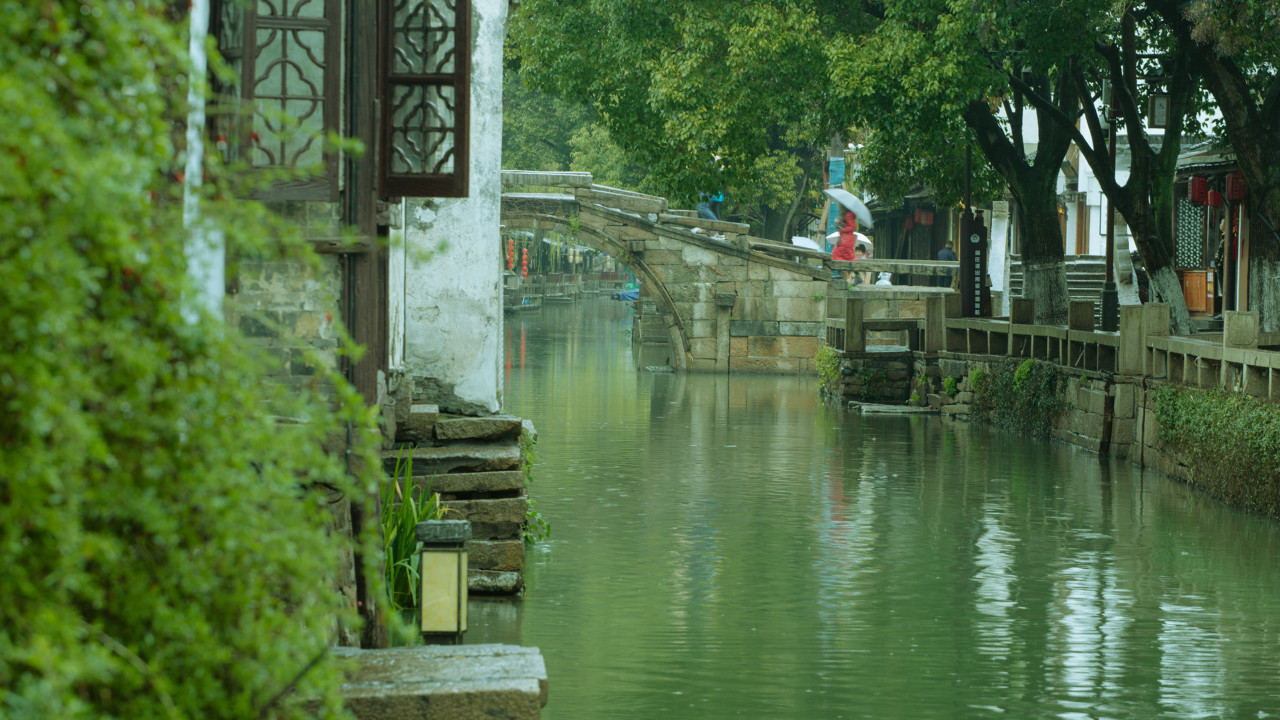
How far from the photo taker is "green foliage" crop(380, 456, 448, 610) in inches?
321

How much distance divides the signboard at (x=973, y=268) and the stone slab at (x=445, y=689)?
59.6 feet

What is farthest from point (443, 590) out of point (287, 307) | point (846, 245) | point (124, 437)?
point (846, 245)

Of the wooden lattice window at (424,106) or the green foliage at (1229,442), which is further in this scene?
the green foliage at (1229,442)

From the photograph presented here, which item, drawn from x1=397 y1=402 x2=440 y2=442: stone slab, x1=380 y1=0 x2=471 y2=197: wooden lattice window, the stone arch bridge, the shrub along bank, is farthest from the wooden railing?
x1=380 y1=0 x2=471 y2=197: wooden lattice window

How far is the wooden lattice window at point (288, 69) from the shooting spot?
590cm

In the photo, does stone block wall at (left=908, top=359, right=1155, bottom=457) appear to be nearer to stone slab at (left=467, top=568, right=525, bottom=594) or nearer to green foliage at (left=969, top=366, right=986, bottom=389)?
green foliage at (left=969, top=366, right=986, bottom=389)

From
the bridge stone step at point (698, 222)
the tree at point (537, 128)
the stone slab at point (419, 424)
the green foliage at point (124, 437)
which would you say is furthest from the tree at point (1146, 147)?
the tree at point (537, 128)

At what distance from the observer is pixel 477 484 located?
927 cm

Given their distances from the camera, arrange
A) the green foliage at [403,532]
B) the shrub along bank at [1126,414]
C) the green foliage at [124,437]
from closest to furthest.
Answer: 1. the green foliage at [124,437]
2. the green foliage at [403,532]
3. the shrub along bank at [1126,414]

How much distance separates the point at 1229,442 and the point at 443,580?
28.5 ft

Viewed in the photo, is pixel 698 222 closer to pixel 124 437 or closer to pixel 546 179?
pixel 546 179

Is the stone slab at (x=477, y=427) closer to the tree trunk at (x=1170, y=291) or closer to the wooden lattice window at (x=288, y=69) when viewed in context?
the wooden lattice window at (x=288, y=69)

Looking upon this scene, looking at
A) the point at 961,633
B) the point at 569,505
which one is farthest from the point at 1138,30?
the point at 961,633

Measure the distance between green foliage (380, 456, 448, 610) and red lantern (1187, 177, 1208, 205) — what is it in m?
19.8
